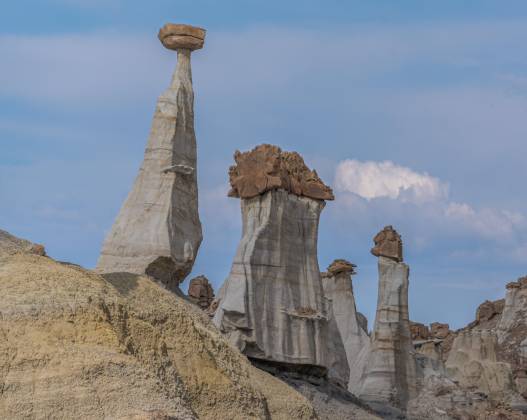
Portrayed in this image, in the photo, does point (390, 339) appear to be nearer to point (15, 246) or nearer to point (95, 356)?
point (15, 246)

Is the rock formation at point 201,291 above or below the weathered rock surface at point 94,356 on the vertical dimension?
above

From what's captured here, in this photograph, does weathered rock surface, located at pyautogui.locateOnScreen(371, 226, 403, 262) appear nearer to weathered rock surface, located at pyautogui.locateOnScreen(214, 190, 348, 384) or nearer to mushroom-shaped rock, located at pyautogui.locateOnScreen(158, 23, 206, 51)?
weathered rock surface, located at pyautogui.locateOnScreen(214, 190, 348, 384)

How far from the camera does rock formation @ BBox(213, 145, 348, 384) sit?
37.3 m

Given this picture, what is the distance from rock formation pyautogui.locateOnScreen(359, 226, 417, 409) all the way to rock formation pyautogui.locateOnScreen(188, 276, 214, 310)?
26.7 ft

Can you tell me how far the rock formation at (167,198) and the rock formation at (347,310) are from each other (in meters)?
20.9

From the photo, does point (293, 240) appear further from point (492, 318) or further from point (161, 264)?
point (492, 318)

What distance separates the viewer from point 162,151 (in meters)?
32.0

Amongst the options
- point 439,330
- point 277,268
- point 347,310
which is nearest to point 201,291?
point 347,310

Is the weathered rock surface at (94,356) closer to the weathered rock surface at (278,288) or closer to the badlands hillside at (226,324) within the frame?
the badlands hillside at (226,324)

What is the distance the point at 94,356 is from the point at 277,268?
28.0 m

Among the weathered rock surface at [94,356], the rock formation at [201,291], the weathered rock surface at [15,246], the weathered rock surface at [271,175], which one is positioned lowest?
the weathered rock surface at [94,356]

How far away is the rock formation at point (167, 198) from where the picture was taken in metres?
30.6

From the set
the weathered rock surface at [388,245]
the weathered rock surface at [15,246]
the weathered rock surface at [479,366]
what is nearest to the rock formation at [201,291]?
the weathered rock surface at [388,245]

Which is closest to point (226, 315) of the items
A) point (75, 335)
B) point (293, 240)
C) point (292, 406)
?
point (293, 240)
